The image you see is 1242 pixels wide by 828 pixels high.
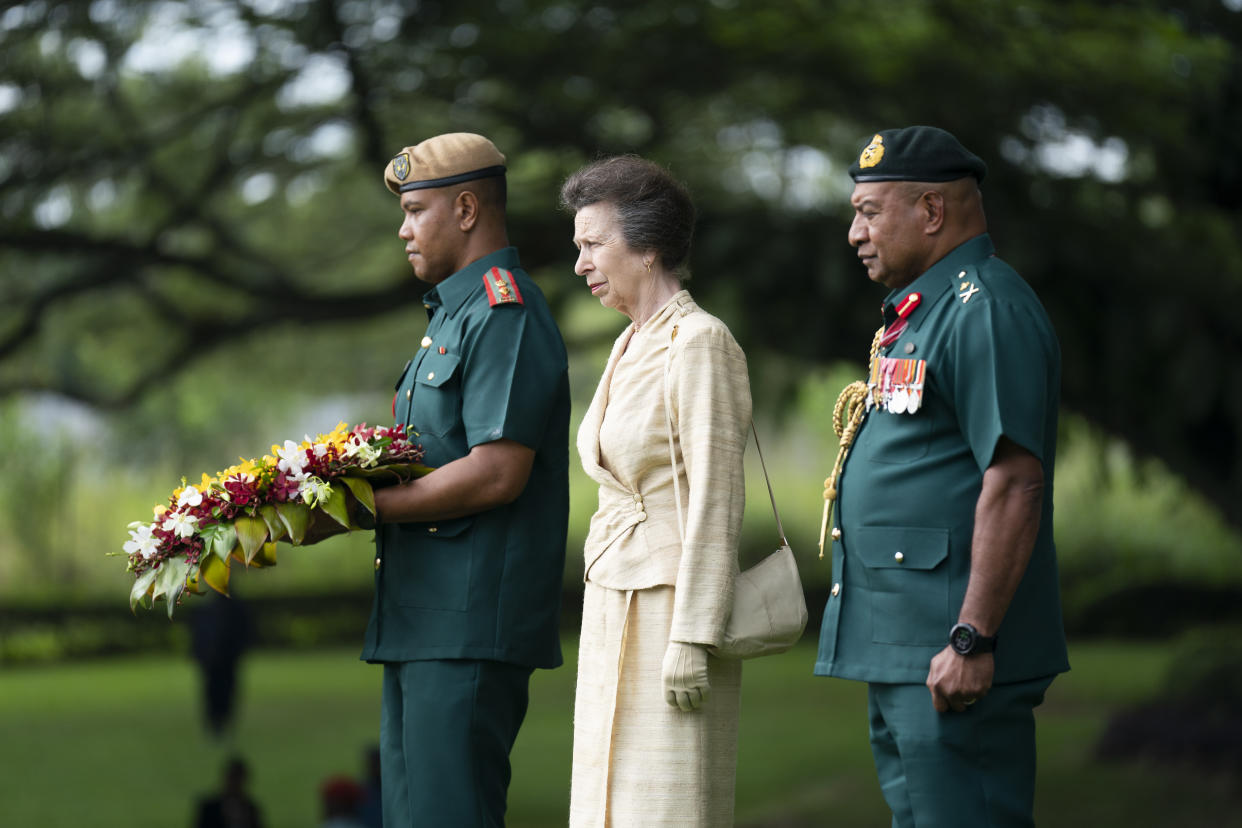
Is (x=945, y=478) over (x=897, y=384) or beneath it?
beneath

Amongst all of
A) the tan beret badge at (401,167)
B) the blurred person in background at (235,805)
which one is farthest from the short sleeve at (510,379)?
the blurred person in background at (235,805)

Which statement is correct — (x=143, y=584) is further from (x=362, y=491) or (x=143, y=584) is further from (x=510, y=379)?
(x=510, y=379)

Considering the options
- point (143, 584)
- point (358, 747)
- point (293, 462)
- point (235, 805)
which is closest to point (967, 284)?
point (293, 462)

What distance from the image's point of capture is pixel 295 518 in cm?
280

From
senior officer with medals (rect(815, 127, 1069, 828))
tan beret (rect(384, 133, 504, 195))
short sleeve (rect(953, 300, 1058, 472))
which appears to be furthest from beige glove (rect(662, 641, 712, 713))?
tan beret (rect(384, 133, 504, 195))

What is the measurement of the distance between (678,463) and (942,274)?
59 centimetres

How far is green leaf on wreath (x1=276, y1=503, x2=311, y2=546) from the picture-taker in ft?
9.17

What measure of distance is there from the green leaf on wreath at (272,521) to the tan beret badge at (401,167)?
73 centimetres

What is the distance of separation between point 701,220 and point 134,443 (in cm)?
653

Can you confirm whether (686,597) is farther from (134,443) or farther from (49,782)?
(134,443)

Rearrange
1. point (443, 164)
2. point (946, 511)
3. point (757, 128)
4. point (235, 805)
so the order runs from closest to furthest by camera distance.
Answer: point (946, 511)
point (443, 164)
point (235, 805)
point (757, 128)

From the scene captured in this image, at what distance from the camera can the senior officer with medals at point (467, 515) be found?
9.52ft

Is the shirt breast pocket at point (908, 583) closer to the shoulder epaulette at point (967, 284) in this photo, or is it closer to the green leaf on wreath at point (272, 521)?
the shoulder epaulette at point (967, 284)

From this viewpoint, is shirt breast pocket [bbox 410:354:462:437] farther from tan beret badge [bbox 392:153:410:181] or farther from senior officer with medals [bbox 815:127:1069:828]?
senior officer with medals [bbox 815:127:1069:828]
